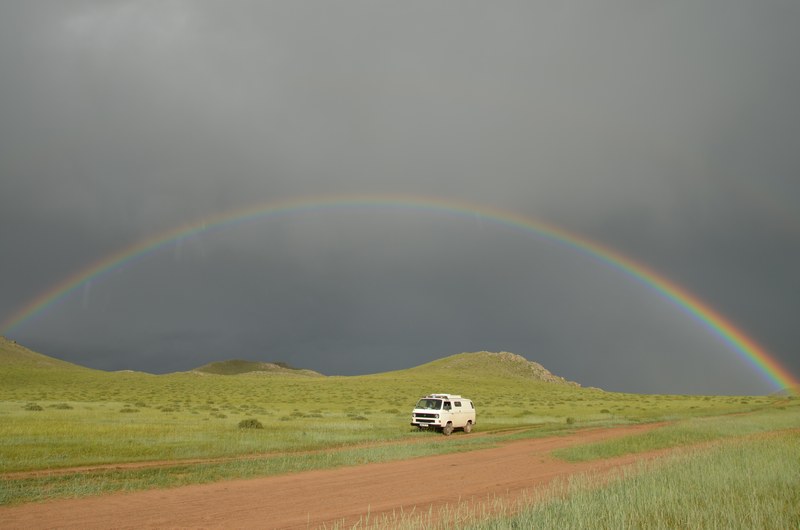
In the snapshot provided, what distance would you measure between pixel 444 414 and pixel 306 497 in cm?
2063

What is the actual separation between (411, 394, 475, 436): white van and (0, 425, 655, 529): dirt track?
1289 cm

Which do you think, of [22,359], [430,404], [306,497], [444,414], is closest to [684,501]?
[306,497]

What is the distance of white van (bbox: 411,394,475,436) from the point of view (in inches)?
1328

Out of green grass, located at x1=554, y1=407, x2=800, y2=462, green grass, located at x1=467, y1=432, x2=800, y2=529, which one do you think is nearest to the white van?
green grass, located at x1=554, y1=407, x2=800, y2=462

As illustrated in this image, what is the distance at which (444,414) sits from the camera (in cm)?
3394

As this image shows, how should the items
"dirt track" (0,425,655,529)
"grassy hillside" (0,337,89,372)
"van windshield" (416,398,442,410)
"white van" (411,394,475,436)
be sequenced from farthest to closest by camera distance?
"grassy hillside" (0,337,89,372)
"van windshield" (416,398,442,410)
"white van" (411,394,475,436)
"dirt track" (0,425,655,529)

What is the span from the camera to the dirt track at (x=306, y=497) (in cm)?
1162

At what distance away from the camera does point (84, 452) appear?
22.0 metres

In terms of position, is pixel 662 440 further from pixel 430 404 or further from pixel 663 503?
pixel 663 503

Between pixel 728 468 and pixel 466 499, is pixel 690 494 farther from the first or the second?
pixel 466 499

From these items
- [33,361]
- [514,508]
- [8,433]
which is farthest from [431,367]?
[514,508]

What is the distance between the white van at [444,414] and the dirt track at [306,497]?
12.9 meters

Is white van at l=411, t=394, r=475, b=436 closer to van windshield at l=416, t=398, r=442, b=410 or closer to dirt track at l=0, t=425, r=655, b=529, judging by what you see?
van windshield at l=416, t=398, r=442, b=410

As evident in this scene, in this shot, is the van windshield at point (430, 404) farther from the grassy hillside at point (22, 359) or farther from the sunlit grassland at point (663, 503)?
the grassy hillside at point (22, 359)
